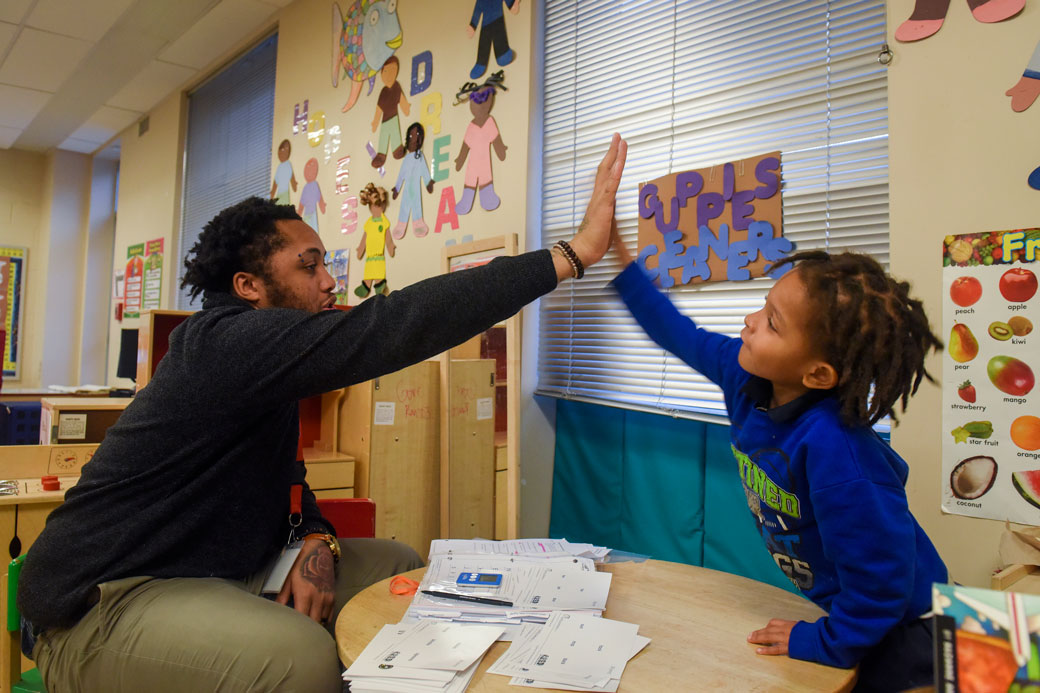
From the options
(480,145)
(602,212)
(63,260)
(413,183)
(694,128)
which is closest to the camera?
(602,212)

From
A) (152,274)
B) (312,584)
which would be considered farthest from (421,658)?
(152,274)

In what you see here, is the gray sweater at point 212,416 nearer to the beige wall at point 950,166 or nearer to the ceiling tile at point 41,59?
the beige wall at point 950,166

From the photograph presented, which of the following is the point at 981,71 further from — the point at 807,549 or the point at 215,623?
the point at 215,623

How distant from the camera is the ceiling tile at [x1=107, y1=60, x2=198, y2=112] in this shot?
5356 mm

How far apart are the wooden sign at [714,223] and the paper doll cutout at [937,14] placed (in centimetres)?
44

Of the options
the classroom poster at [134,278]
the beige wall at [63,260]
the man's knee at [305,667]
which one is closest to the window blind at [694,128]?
the man's knee at [305,667]

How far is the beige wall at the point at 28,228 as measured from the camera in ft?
24.2

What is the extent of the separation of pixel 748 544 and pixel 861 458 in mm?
1137

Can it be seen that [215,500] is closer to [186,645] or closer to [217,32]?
[186,645]

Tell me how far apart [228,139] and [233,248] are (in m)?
4.29

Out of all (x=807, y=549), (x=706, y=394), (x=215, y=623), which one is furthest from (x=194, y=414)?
(x=706, y=394)

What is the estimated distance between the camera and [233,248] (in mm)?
1449

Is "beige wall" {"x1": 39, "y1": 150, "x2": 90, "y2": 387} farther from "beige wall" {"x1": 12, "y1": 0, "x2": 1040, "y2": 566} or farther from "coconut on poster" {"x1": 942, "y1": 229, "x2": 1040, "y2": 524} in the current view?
"coconut on poster" {"x1": 942, "y1": 229, "x2": 1040, "y2": 524}

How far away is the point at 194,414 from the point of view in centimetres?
121
